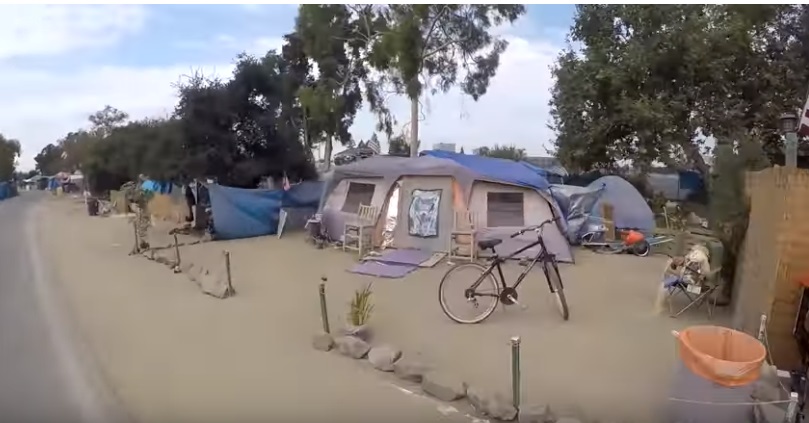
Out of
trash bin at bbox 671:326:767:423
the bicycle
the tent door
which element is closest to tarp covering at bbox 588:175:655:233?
the tent door

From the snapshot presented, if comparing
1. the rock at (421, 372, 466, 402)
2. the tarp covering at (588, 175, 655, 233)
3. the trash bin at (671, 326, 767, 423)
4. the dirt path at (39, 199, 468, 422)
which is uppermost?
the tarp covering at (588, 175, 655, 233)

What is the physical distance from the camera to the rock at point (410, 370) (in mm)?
5055

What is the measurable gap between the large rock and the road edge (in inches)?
90.7

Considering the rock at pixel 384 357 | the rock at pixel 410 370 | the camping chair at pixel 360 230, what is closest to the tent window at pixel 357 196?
the camping chair at pixel 360 230

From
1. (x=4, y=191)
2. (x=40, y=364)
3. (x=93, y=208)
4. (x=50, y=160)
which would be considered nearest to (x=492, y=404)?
(x=40, y=364)

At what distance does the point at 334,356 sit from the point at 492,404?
1851mm

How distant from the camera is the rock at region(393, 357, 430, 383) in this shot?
5055 millimetres

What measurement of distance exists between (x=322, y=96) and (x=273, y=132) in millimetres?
6401

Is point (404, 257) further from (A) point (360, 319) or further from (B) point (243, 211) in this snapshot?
(B) point (243, 211)

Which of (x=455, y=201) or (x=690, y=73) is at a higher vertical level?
(x=690, y=73)

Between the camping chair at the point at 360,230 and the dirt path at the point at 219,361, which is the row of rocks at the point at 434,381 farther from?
the camping chair at the point at 360,230

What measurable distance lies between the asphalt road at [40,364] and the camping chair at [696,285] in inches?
227

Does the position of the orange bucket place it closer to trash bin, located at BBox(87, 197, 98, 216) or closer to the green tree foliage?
the green tree foliage

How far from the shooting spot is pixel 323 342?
5.93 metres
